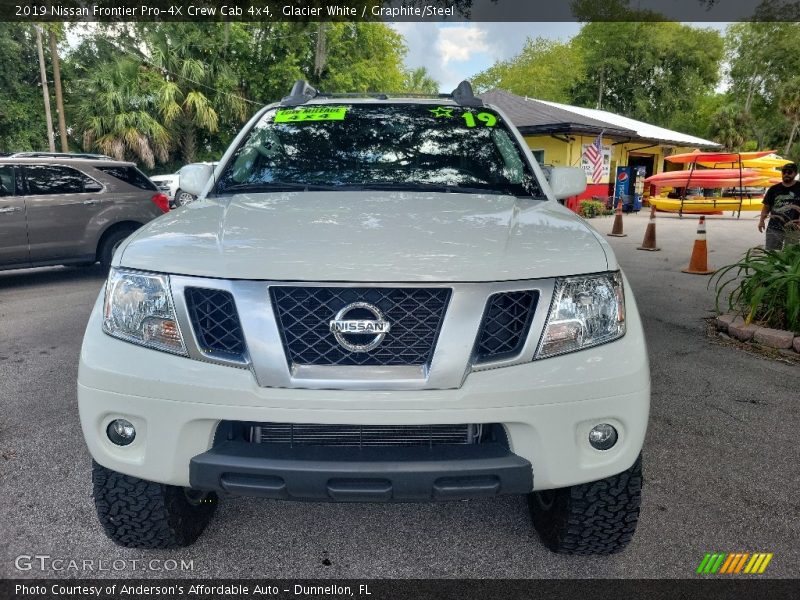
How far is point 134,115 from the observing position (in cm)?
2122

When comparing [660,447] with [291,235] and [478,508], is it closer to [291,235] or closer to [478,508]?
[478,508]

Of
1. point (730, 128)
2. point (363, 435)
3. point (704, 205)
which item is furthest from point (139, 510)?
point (730, 128)

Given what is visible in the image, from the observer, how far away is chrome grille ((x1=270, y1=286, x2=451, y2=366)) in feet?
6.06

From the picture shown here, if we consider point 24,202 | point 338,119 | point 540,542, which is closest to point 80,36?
point 24,202

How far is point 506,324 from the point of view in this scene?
1900mm

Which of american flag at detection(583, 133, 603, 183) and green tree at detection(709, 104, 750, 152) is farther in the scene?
green tree at detection(709, 104, 750, 152)

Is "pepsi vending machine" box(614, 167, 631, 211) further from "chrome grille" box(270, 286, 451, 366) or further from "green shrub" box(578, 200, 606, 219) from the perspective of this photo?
"chrome grille" box(270, 286, 451, 366)

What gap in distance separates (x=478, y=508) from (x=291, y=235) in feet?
4.93

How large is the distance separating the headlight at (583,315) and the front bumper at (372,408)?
45mm

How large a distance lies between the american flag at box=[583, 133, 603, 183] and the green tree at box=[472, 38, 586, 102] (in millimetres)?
25802

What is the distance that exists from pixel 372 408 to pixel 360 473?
0.20 meters

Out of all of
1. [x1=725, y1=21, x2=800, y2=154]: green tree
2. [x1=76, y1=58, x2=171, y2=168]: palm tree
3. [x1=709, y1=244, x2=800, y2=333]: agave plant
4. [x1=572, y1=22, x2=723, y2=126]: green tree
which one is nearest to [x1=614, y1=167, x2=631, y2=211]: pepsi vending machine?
[x1=76, y1=58, x2=171, y2=168]: palm tree

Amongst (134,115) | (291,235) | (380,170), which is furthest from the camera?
(134,115)

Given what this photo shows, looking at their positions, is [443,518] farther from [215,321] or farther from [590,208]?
[590,208]
